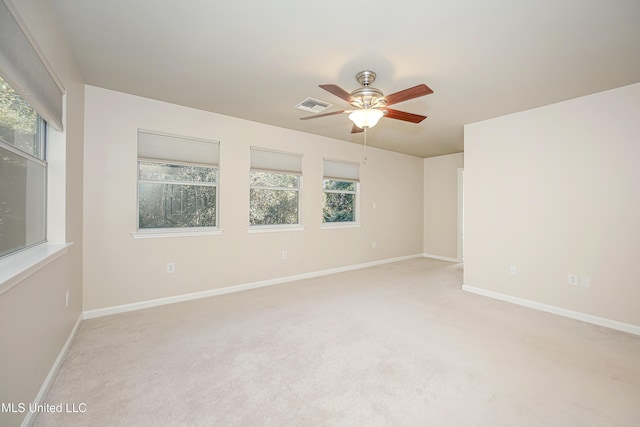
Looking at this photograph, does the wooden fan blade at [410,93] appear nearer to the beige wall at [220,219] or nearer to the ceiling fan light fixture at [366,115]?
the ceiling fan light fixture at [366,115]

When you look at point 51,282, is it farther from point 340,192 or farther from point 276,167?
point 340,192

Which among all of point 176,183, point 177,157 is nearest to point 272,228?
point 176,183

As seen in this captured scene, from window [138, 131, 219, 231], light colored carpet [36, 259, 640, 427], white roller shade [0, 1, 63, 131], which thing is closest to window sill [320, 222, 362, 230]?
light colored carpet [36, 259, 640, 427]

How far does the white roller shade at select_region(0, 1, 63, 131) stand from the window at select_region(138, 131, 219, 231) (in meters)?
1.36

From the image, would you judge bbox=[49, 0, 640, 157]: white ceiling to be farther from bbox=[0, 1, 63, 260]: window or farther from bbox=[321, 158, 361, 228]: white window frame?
bbox=[321, 158, 361, 228]: white window frame

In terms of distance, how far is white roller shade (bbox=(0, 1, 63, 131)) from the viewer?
1269 mm

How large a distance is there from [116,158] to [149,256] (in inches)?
45.2

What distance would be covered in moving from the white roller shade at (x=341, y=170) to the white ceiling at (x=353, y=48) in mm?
1839

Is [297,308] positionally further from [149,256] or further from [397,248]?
[397,248]

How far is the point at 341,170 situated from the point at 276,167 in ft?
4.52

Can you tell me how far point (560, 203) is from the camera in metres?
3.24

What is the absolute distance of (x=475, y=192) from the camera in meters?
3.99

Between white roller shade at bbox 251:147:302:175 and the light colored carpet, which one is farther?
white roller shade at bbox 251:147:302:175

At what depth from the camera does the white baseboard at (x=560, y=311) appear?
2.79 m
